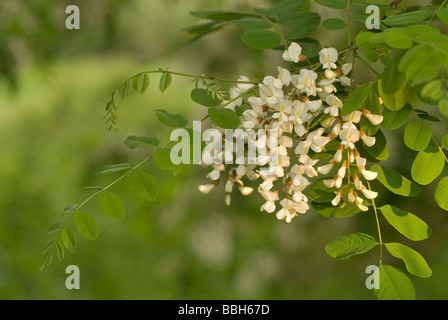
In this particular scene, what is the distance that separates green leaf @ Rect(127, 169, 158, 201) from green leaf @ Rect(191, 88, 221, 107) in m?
0.10

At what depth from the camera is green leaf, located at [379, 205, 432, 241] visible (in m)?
0.57

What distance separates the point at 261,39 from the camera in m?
0.61

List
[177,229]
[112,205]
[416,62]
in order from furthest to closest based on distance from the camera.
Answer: [177,229]
[112,205]
[416,62]

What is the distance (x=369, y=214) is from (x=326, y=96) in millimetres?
1429

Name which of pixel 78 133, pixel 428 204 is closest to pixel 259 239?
pixel 428 204

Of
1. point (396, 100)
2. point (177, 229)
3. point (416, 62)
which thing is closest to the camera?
point (416, 62)

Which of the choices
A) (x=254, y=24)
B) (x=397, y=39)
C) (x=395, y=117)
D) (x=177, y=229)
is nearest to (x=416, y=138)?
(x=395, y=117)

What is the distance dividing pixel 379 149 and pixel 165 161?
0.23 m

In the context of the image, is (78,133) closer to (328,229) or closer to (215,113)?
(328,229)

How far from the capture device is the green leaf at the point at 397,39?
446 millimetres

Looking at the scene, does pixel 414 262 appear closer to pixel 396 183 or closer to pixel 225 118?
pixel 396 183

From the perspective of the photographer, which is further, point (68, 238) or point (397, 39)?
point (68, 238)

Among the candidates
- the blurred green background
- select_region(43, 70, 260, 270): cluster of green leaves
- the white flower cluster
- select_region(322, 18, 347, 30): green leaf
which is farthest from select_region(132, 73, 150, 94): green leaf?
the blurred green background

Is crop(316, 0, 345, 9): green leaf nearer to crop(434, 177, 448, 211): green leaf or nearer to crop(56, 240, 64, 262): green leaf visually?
crop(434, 177, 448, 211): green leaf
